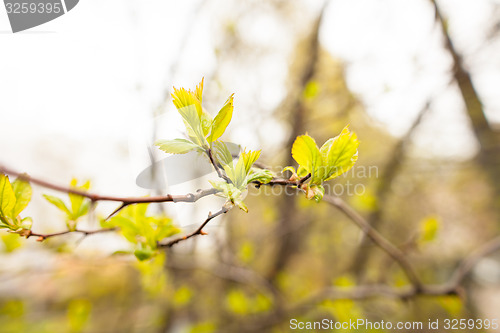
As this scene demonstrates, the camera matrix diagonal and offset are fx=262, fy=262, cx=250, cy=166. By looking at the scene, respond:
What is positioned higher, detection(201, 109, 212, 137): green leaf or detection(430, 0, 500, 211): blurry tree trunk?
detection(201, 109, 212, 137): green leaf

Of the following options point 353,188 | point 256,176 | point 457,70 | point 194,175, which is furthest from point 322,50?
point 256,176

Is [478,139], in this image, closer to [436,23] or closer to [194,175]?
[436,23]

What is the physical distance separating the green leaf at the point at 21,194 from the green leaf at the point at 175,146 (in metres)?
0.27

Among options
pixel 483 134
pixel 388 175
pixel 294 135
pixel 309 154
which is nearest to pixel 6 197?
pixel 309 154

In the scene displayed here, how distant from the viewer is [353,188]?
2463mm

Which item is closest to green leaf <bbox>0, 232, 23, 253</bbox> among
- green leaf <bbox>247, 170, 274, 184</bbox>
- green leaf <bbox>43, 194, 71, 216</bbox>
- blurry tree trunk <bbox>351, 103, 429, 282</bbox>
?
green leaf <bbox>43, 194, 71, 216</bbox>

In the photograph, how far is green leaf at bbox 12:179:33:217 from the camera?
0.45 meters

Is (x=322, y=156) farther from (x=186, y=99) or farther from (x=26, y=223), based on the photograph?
(x=26, y=223)

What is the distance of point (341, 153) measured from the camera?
16.0 inches

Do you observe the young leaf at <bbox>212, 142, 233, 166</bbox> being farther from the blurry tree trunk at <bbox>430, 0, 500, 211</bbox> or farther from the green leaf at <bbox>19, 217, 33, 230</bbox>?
the blurry tree trunk at <bbox>430, 0, 500, 211</bbox>

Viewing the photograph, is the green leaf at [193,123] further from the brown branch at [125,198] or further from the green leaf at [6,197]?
the green leaf at [6,197]

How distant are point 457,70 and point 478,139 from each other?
112cm

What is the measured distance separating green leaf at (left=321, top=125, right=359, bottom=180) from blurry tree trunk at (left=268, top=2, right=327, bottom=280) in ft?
3.31

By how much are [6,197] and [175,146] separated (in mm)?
293
